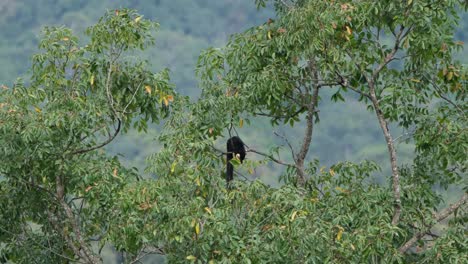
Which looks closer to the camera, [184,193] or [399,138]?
[184,193]

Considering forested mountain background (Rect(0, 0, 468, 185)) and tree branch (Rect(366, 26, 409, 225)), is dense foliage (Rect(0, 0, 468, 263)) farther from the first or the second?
forested mountain background (Rect(0, 0, 468, 185))

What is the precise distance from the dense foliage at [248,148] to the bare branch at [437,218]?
0.03 metres

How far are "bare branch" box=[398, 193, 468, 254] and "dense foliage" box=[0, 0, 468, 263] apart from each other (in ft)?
0.09

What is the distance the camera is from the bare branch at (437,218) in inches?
361

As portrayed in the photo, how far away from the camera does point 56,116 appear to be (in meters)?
8.56

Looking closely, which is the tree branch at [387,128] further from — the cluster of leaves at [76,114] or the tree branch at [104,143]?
the tree branch at [104,143]

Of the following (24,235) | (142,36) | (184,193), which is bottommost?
(184,193)

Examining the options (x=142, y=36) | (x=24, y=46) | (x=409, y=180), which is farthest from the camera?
(x=24, y=46)

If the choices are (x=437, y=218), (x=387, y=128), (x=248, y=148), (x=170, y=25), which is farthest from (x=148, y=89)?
(x=170, y=25)

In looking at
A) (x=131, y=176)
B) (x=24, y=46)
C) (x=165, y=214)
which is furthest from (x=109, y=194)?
(x=24, y=46)

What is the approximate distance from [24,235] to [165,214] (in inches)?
108

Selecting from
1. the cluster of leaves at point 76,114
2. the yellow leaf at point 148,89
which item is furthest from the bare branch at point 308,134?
the yellow leaf at point 148,89

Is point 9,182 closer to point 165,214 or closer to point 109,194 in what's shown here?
point 109,194

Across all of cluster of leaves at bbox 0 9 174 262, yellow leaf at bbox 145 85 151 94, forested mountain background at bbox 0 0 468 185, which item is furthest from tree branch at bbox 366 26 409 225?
forested mountain background at bbox 0 0 468 185
